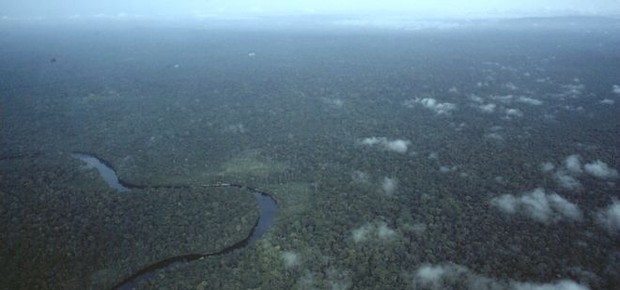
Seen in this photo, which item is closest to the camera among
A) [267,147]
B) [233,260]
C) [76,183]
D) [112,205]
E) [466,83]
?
[233,260]

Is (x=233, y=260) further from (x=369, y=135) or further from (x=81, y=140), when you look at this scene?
(x=81, y=140)

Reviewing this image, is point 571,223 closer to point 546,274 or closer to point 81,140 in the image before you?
point 546,274

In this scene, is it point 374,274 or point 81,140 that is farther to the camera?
point 81,140

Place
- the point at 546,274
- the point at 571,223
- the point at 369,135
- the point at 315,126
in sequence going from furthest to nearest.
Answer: the point at 315,126 < the point at 369,135 < the point at 571,223 < the point at 546,274

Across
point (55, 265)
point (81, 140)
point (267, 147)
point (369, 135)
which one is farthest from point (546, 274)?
point (81, 140)

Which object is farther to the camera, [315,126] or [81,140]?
[315,126]

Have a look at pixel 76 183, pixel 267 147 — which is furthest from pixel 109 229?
pixel 267 147
